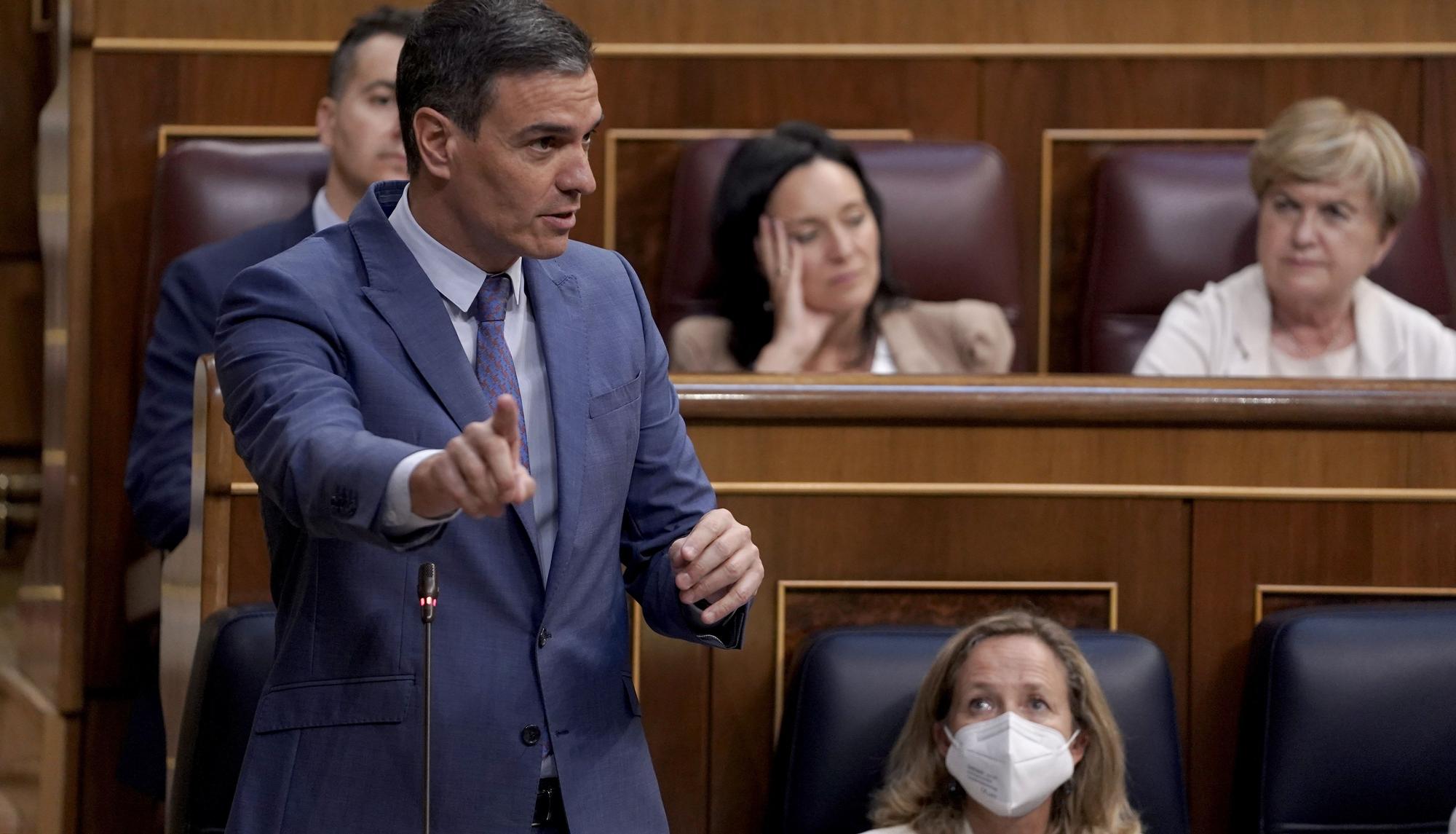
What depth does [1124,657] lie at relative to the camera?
96cm

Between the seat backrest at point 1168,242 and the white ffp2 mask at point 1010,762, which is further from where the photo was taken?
the seat backrest at point 1168,242

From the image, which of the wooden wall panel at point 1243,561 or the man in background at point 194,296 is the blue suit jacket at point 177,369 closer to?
the man in background at point 194,296

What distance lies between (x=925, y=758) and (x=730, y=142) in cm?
68

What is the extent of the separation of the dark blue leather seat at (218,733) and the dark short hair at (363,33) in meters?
0.58

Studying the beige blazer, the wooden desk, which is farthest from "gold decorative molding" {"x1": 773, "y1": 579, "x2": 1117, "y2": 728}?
the beige blazer

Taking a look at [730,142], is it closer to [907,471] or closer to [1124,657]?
[907,471]

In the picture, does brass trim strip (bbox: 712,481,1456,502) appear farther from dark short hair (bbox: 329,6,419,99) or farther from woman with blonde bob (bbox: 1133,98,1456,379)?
dark short hair (bbox: 329,6,419,99)

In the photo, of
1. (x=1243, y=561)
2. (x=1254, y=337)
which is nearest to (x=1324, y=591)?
(x=1243, y=561)

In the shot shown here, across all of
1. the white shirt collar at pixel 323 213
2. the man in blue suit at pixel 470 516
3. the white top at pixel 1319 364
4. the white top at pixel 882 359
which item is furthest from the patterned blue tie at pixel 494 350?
the white top at pixel 1319 364

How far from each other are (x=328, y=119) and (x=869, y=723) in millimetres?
672

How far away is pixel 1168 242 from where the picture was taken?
4.86ft

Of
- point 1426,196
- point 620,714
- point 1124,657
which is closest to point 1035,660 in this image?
point 1124,657

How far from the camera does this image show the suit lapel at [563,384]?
2.11ft

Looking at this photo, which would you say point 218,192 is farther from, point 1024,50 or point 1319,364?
point 1319,364
